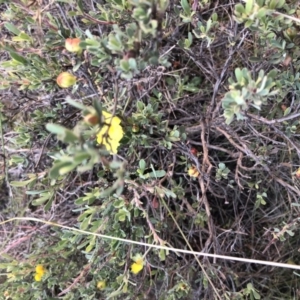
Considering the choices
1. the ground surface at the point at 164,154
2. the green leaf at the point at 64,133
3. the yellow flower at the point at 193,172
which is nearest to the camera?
the green leaf at the point at 64,133

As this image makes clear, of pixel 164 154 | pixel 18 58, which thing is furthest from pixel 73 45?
pixel 164 154

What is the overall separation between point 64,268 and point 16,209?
1.17 ft

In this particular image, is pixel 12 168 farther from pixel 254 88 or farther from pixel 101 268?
pixel 254 88

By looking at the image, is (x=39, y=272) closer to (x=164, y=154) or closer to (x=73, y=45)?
(x=164, y=154)

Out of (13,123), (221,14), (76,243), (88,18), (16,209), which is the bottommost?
(16,209)

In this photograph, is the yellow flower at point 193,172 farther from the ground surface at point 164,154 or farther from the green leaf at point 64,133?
the green leaf at point 64,133

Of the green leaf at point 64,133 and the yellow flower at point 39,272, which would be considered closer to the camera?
the green leaf at point 64,133

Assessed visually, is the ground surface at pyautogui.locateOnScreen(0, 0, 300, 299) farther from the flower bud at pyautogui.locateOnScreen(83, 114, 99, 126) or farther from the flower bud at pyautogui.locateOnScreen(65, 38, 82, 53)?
the flower bud at pyautogui.locateOnScreen(83, 114, 99, 126)

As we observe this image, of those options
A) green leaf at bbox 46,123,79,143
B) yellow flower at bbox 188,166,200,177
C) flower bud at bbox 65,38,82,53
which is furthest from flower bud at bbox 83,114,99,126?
yellow flower at bbox 188,166,200,177

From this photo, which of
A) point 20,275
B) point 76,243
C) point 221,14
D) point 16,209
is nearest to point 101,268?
point 76,243

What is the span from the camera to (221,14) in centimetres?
129

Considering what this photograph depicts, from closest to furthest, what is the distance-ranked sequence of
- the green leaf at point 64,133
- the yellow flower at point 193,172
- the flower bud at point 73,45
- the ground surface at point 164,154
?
the green leaf at point 64,133
the flower bud at point 73,45
the ground surface at point 164,154
the yellow flower at point 193,172

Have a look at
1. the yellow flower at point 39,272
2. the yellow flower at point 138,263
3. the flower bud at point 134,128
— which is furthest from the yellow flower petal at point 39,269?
the flower bud at point 134,128

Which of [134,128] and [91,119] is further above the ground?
[91,119]
